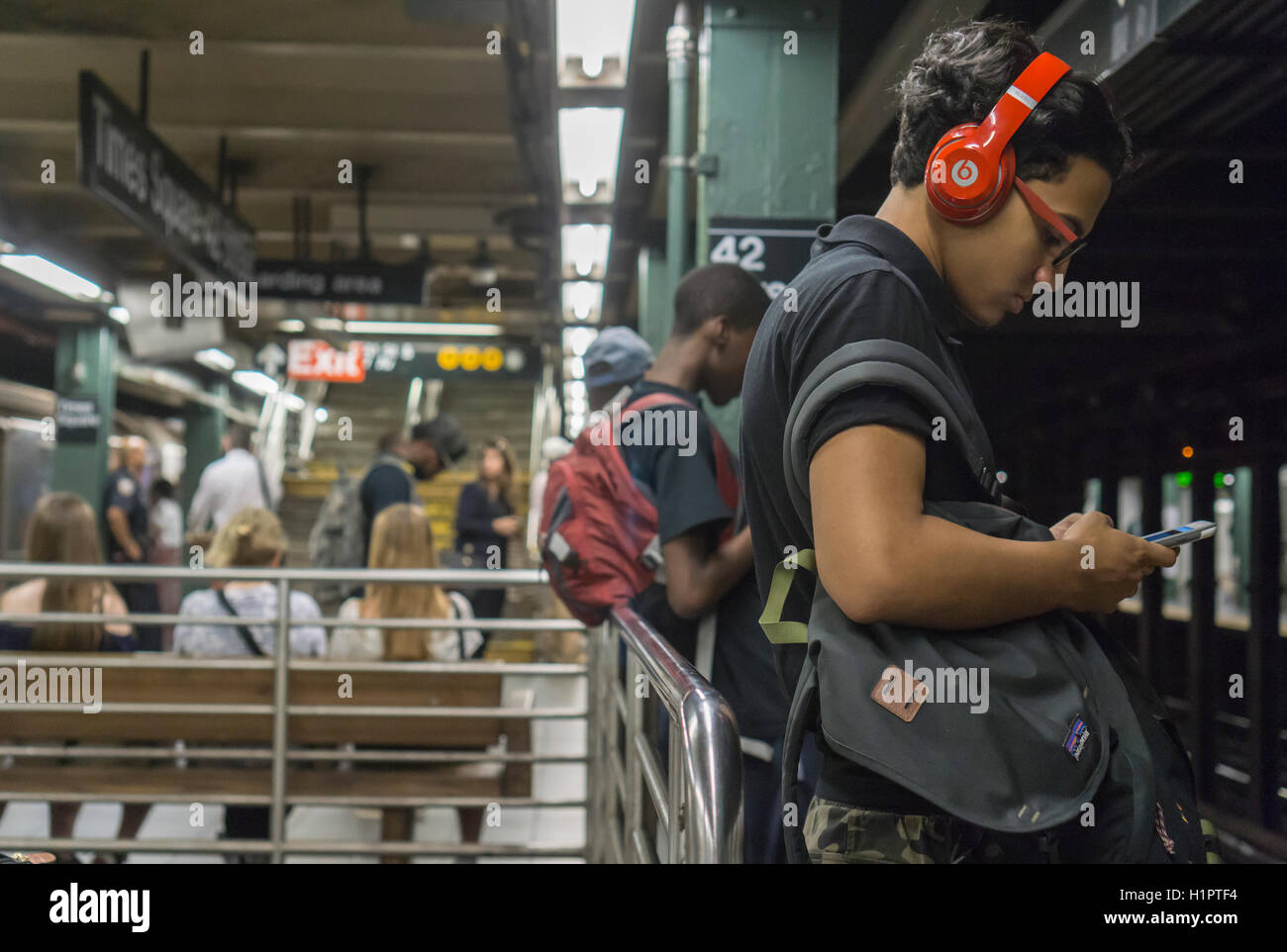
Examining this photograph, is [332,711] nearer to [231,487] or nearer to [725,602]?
[725,602]

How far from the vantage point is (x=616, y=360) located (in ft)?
9.89

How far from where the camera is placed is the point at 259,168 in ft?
29.3

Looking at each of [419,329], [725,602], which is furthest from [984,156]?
[419,329]

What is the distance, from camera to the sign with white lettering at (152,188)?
16.4 ft

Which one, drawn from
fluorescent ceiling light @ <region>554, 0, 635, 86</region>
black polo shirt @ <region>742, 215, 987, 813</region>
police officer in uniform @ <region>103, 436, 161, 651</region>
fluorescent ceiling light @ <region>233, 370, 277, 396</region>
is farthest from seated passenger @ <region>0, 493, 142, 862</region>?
fluorescent ceiling light @ <region>233, 370, 277, 396</region>

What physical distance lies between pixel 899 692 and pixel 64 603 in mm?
4144

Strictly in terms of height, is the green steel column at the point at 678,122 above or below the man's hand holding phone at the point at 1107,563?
above

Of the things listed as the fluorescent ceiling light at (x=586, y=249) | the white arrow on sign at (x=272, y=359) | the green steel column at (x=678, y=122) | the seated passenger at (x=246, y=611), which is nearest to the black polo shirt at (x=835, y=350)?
the green steel column at (x=678, y=122)

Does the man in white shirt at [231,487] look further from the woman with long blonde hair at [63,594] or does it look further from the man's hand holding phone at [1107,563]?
the man's hand holding phone at [1107,563]

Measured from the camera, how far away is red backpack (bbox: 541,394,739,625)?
8.45ft

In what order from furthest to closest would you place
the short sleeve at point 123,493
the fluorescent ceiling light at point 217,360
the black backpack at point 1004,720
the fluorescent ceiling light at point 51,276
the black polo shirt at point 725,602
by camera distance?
the fluorescent ceiling light at point 217,360 < the short sleeve at point 123,493 < the fluorescent ceiling light at point 51,276 < the black polo shirt at point 725,602 < the black backpack at point 1004,720

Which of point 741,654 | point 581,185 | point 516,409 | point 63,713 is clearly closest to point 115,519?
point 581,185
